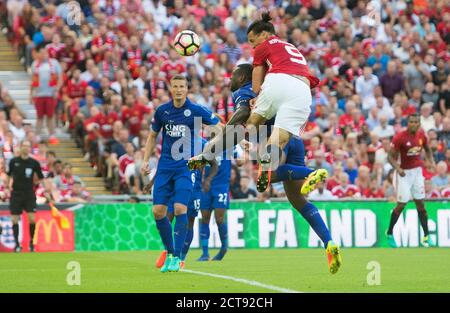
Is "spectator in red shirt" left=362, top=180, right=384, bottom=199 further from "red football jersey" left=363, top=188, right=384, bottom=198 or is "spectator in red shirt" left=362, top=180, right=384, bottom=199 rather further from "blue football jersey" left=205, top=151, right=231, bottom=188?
"blue football jersey" left=205, top=151, right=231, bottom=188

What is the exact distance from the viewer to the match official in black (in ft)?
74.5

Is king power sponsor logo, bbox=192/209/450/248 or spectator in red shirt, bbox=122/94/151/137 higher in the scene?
spectator in red shirt, bbox=122/94/151/137

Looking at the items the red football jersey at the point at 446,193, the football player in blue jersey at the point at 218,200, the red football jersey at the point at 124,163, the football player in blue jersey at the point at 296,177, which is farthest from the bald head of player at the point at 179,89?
the red football jersey at the point at 446,193

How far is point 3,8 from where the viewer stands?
2927 cm

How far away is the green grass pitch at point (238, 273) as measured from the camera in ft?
39.6

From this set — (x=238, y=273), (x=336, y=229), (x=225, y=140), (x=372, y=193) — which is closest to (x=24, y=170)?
(x=336, y=229)

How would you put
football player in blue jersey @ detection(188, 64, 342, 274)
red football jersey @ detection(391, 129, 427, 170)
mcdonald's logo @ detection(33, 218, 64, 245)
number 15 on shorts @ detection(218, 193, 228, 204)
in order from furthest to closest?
mcdonald's logo @ detection(33, 218, 64, 245), red football jersey @ detection(391, 129, 427, 170), number 15 on shorts @ detection(218, 193, 228, 204), football player in blue jersey @ detection(188, 64, 342, 274)

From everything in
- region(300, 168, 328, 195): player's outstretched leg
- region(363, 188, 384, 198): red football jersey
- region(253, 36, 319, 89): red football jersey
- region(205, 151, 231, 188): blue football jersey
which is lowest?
region(363, 188, 384, 198): red football jersey

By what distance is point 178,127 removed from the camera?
15.1 meters

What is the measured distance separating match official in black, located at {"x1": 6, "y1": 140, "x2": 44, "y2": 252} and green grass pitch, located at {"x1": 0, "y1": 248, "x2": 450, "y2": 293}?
2488 mm

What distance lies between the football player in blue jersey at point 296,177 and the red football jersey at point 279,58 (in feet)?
2.74

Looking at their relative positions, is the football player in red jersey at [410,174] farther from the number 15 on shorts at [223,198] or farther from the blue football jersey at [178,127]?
the blue football jersey at [178,127]

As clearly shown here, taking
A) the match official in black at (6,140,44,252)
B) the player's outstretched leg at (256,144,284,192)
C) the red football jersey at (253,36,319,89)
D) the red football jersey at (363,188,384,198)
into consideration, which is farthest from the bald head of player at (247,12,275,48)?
the red football jersey at (363,188,384,198)

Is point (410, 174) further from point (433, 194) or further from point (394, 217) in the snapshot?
point (433, 194)
